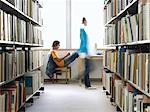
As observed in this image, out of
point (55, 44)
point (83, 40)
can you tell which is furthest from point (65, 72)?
point (83, 40)

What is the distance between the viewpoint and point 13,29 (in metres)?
3.57

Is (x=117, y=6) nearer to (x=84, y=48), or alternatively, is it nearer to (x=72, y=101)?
(x=72, y=101)

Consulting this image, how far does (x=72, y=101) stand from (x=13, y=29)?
2.13 meters

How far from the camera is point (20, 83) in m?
4.12

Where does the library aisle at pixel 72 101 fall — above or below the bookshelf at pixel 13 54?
below

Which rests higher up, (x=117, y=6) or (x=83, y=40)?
(x=117, y=6)

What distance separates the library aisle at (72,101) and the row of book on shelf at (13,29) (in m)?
1.06

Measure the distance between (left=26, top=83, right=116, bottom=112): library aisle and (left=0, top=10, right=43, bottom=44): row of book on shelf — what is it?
1.06 meters

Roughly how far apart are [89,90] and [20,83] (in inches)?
108

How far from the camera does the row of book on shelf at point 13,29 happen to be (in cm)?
304

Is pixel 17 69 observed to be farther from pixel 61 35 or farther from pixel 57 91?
pixel 61 35

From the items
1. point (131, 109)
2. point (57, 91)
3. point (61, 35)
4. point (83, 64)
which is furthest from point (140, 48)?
point (61, 35)

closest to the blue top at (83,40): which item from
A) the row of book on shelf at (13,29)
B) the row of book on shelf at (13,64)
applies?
the row of book on shelf at (13,29)

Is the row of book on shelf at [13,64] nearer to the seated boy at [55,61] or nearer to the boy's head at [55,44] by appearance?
the seated boy at [55,61]
